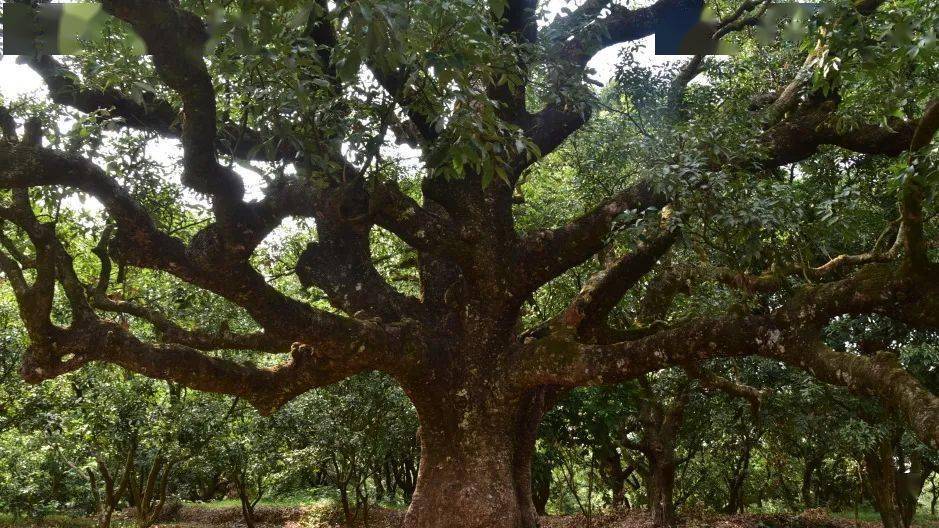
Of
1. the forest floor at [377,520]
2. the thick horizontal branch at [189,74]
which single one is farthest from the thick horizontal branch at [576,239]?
the forest floor at [377,520]

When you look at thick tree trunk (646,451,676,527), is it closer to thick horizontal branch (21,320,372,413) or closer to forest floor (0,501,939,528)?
forest floor (0,501,939,528)

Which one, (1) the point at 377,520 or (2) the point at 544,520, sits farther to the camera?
(1) the point at 377,520

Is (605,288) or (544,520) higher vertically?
(605,288)

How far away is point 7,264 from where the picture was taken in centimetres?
524

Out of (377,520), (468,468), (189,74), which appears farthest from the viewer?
(377,520)

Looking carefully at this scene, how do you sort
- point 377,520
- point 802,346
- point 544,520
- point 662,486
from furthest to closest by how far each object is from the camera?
point 377,520 < point 544,520 < point 662,486 < point 802,346

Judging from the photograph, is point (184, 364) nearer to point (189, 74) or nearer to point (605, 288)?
point (189, 74)

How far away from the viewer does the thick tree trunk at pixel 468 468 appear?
250 inches

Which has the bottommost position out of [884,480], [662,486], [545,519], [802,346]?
[545,519]

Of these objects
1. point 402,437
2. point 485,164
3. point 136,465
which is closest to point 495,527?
point 485,164

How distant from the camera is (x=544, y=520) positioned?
1422 cm

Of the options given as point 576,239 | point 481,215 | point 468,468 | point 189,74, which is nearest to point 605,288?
point 576,239

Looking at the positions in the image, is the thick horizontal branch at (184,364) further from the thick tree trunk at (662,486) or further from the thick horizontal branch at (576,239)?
the thick tree trunk at (662,486)

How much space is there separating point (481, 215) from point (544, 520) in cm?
962
